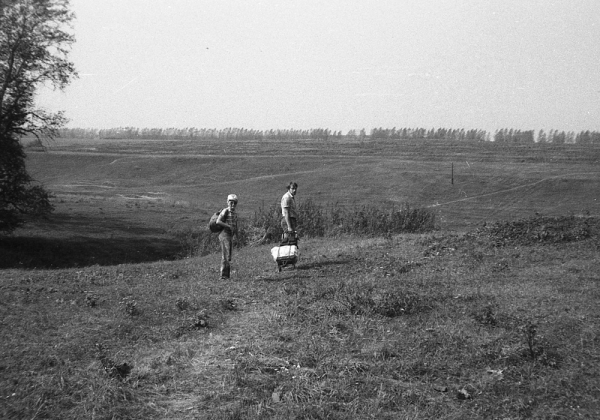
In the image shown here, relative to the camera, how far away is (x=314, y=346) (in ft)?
26.3

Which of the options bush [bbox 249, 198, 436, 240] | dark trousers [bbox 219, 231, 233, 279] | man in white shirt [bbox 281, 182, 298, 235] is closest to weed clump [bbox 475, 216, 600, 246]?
man in white shirt [bbox 281, 182, 298, 235]

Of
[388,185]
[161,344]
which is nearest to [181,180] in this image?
[388,185]

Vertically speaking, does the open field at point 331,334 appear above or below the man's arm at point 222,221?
below

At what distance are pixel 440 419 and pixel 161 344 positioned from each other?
4.03 meters

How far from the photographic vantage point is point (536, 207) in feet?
125

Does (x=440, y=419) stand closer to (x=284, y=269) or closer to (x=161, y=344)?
(x=161, y=344)

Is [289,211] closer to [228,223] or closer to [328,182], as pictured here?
[228,223]

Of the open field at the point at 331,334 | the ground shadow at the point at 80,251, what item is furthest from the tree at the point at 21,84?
the open field at the point at 331,334

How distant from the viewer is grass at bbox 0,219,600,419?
21.6ft

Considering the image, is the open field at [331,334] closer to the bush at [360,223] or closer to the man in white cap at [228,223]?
the man in white cap at [228,223]

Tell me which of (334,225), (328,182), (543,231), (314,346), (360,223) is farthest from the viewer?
(328,182)

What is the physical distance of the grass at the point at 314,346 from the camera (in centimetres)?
659

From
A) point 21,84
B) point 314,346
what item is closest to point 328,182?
point 21,84

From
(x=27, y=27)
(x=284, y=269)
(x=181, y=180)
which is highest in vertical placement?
(x=27, y=27)
